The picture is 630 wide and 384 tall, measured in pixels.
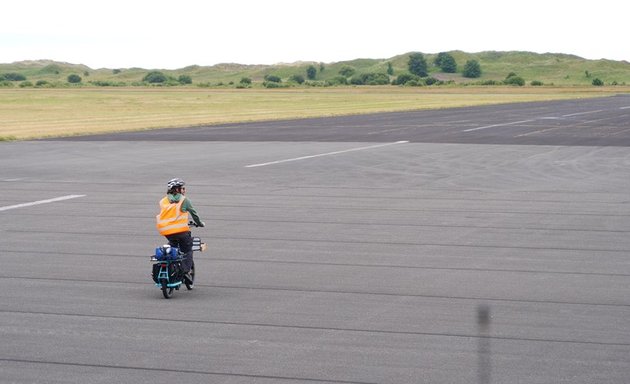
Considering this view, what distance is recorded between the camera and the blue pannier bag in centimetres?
1234

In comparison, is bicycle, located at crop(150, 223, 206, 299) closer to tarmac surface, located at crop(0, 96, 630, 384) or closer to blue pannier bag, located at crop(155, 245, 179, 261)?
blue pannier bag, located at crop(155, 245, 179, 261)

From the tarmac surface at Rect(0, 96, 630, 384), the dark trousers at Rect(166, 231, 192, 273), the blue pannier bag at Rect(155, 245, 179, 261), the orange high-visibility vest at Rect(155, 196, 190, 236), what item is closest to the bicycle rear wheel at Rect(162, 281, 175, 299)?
the tarmac surface at Rect(0, 96, 630, 384)

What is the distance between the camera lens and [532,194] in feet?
78.0

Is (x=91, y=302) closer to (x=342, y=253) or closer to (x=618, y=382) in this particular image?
(x=342, y=253)

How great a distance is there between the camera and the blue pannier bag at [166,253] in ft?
40.5

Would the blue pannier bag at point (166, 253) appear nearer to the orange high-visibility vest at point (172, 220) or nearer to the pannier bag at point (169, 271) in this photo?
the pannier bag at point (169, 271)

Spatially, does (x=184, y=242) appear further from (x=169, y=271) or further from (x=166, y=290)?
(x=166, y=290)

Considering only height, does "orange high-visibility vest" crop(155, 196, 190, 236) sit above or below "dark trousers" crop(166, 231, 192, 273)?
above

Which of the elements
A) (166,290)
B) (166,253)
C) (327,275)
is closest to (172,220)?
(166,253)

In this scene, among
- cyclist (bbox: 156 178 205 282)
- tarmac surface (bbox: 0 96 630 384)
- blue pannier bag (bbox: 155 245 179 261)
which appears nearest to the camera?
tarmac surface (bbox: 0 96 630 384)

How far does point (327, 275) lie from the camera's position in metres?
14.0

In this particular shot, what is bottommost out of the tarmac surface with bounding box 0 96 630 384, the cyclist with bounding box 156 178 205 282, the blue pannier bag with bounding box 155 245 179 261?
the tarmac surface with bounding box 0 96 630 384

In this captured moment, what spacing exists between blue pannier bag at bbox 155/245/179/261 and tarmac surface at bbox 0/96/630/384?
20.6 inches

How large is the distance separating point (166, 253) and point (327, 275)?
2.56m
